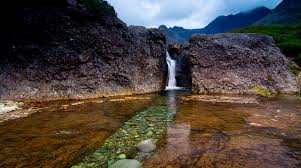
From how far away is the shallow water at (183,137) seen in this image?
6.42 metres

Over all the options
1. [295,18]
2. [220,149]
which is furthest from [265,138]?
[295,18]

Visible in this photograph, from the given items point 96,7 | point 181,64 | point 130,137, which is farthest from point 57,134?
point 181,64

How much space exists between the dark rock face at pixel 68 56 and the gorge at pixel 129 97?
6 centimetres

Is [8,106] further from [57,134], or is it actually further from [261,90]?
[261,90]

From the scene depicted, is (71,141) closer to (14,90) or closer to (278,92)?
(14,90)

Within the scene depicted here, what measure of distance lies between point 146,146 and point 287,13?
138903 mm

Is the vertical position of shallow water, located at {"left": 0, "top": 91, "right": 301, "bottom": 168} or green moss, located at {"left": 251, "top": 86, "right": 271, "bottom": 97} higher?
green moss, located at {"left": 251, "top": 86, "right": 271, "bottom": 97}

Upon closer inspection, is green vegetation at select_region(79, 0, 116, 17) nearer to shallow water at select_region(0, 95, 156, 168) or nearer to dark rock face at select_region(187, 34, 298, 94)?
dark rock face at select_region(187, 34, 298, 94)

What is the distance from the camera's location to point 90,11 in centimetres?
1878

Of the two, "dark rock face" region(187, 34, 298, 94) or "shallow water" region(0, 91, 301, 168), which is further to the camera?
"dark rock face" region(187, 34, 298, 94)

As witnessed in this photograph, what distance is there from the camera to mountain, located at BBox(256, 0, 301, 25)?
11625 cm

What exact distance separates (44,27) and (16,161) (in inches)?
468

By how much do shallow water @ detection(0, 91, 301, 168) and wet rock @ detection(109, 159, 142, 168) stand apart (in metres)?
0.23

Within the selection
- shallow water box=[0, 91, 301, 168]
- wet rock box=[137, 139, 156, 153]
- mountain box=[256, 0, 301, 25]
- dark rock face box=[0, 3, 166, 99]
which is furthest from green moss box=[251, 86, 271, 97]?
mountain box=[256, 0, 301, 25]
